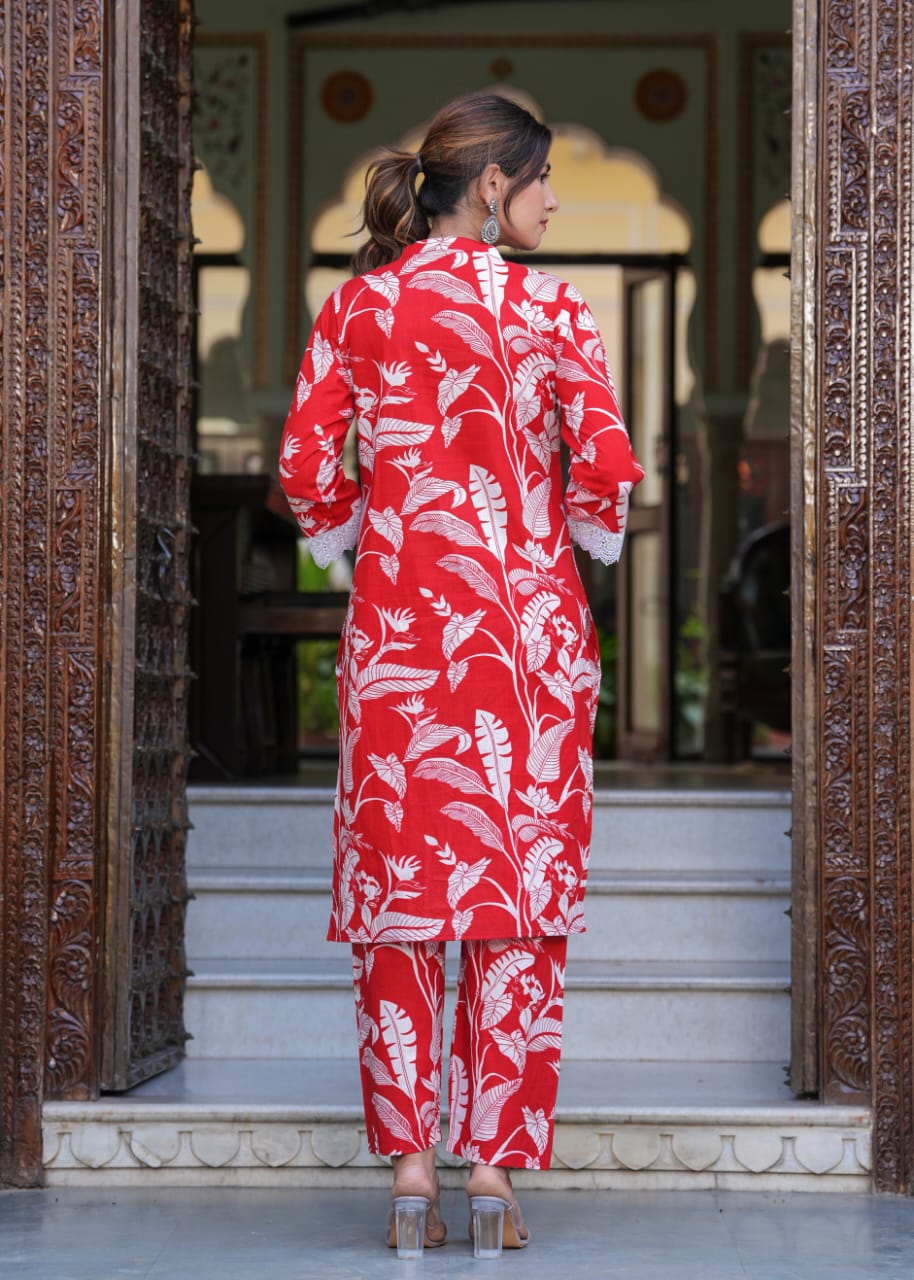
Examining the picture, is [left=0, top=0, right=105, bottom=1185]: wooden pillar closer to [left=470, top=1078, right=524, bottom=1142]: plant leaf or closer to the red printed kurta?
the red printed kurta

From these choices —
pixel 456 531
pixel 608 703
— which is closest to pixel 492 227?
pixel 456 531

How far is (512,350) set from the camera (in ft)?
8.25

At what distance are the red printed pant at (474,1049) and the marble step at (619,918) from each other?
117cm

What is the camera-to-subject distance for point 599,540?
8.46ft

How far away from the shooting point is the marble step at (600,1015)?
346 centimetres

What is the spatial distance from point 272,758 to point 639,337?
9.38 feet

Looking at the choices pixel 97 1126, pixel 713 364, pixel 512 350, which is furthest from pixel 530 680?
pixel 713 364

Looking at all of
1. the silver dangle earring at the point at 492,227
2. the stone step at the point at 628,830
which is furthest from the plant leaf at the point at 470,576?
the stone step at the point at 628,830

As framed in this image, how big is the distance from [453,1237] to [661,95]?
19.8ft

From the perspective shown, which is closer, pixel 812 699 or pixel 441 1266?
pixel 441 1266

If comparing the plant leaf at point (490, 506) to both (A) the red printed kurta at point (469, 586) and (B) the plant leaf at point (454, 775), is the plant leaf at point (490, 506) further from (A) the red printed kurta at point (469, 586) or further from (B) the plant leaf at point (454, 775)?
(B) the plant leaf at point (454, 775)

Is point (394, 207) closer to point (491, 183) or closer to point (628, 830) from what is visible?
point (491, 183)

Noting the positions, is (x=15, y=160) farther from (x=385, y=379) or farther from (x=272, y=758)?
(x=272, y=758)

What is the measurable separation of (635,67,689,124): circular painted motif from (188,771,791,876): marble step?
436cm
